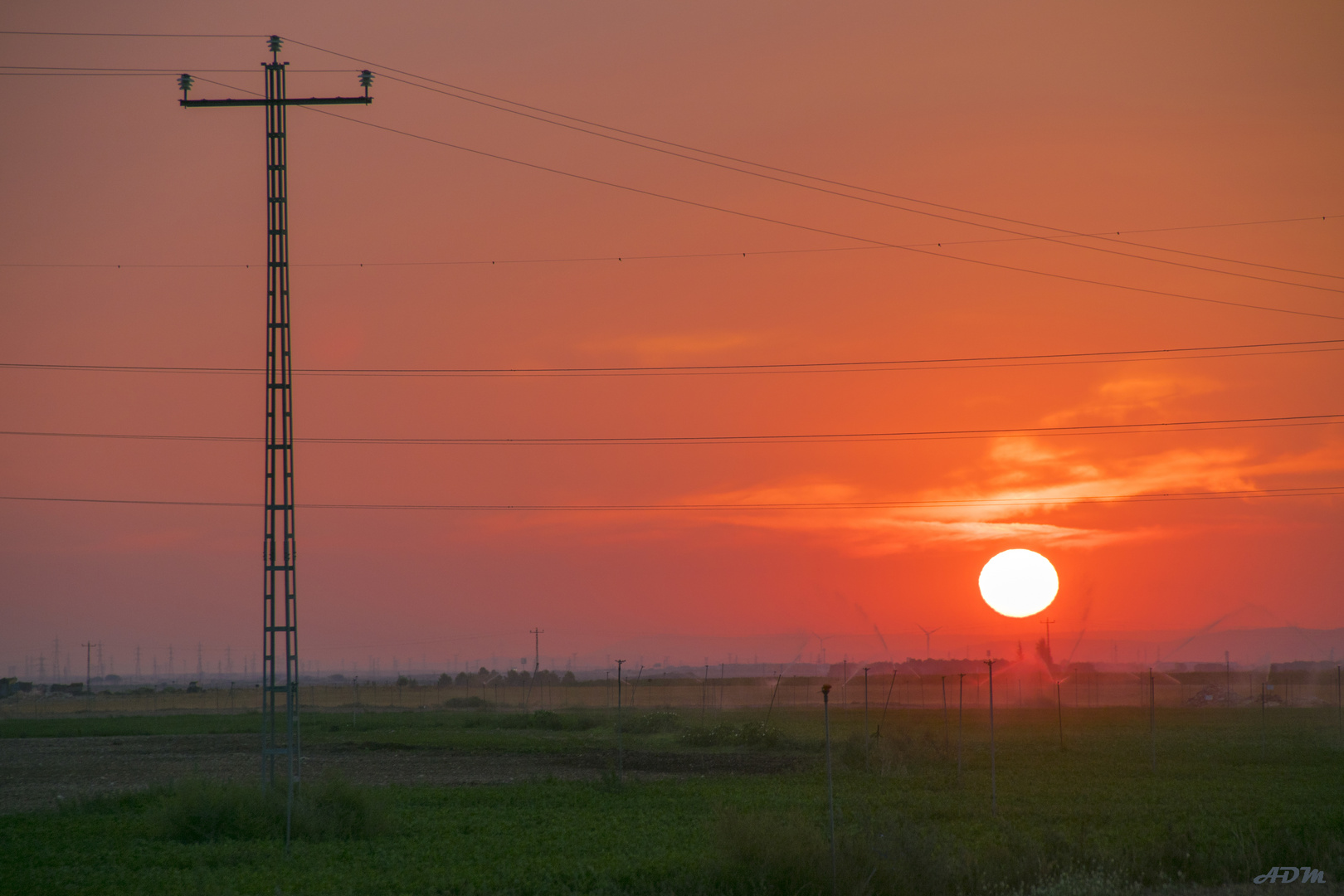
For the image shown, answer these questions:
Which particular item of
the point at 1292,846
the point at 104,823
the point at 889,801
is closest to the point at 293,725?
the point at 104,823

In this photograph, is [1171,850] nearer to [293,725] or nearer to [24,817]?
[293,725]

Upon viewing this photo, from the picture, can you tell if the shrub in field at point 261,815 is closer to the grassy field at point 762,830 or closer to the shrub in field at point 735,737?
the grassy field at point 762,830

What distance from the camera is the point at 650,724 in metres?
55.4

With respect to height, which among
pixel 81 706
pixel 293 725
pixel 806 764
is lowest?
pixel 81 706

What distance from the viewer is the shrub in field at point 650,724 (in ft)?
178

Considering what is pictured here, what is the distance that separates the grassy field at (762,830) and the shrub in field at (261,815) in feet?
0.16

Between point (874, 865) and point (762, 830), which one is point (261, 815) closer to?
point (762, 830)

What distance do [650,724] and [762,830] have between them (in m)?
38.8

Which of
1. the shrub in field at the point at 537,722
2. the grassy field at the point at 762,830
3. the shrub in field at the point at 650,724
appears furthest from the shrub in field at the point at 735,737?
the shrub in field at the point at 537,722

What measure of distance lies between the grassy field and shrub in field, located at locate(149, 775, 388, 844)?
0.16 ft

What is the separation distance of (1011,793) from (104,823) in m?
21.1

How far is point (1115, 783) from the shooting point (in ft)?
94.4

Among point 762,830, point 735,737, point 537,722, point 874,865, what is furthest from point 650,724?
point 874,865

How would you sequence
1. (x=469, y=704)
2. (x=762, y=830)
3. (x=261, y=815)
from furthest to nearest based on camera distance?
1. (x=469, y=704)
2. (x=261, y=815)
3. (x=762, y=830)
